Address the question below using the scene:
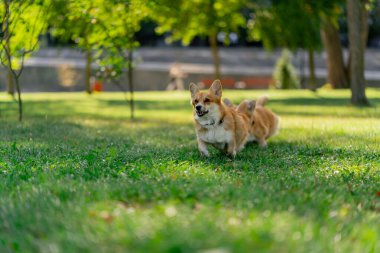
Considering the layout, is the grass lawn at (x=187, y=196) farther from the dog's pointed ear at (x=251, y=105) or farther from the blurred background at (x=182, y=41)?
the blurred background at (x=182, y=41)

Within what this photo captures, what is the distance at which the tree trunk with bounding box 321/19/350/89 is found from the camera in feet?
112

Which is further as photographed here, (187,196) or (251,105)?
(251,105)

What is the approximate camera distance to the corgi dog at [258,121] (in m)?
10.7

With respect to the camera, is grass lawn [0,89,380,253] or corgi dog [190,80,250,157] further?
corgi dog [190,80,250,157]

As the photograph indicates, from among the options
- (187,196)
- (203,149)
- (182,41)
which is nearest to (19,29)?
(203,149)

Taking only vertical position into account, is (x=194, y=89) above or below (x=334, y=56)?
above

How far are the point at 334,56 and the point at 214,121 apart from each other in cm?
2640

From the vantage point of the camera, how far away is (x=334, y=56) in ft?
113

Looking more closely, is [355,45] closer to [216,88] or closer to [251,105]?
[251,105]

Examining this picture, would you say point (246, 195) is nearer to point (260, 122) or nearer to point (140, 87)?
point (260, 122)

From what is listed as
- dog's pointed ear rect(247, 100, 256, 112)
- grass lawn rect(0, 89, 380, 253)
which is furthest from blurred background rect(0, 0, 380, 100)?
dog's pointed ear rect(247, 100, 256, 112)

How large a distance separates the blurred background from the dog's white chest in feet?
20.5

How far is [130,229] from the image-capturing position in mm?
4441

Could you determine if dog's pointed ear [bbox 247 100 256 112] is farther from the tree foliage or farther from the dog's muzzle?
the tree foliage
